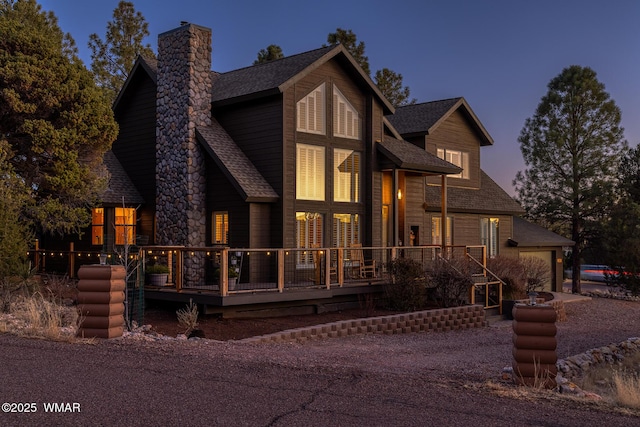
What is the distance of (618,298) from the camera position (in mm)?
30625

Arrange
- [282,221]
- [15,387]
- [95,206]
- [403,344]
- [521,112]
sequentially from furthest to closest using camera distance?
1. [521,112]
2. [95,206]
3. [282,221]
4. [403,344]
5. [15,387]

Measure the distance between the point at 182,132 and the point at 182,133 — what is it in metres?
0.04

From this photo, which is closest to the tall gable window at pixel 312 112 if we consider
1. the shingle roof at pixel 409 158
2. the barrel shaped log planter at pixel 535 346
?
the shingle roof at pixel 409 158

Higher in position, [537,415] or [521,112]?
[521,112]

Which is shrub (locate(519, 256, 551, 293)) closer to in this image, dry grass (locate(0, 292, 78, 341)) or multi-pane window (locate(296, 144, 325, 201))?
multi-pane window (locate(296, 144, 325, 201))

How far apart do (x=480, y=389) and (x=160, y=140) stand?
15070 millimetres

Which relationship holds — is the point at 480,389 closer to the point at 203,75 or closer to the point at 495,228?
the point at 203,75

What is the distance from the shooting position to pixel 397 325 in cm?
1645

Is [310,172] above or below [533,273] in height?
above

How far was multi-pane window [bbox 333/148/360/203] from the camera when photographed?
20.9 metres

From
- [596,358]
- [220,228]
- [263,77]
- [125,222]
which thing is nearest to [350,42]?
[263,77]

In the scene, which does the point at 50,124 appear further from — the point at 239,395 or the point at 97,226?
the point at 239,395

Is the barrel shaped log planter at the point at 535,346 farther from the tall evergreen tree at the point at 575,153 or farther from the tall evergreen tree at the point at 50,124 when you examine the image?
the tall evergreen tree at the point at 575,153

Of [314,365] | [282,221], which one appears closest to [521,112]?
[282,221]
